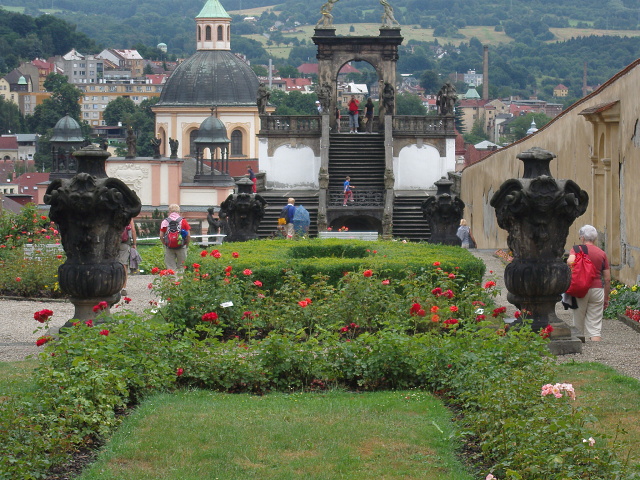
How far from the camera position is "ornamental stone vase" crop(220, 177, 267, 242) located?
21672 mm

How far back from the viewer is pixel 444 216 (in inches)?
909

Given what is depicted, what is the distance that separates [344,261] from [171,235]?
10.0ft

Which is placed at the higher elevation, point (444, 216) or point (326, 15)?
point (326, 15)

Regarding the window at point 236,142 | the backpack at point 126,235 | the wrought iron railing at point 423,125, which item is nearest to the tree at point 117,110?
the window at point 236,142

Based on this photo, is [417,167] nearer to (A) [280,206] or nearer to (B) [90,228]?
(A) [280,206]

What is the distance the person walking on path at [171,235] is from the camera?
1766cm

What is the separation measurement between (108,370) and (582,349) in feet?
16.5

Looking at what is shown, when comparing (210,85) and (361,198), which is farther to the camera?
(210,85)

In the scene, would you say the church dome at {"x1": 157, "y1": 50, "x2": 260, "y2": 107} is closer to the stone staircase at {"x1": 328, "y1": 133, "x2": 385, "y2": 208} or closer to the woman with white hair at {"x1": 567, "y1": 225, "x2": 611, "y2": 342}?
the stone staircase at {"x1": 328, "y1": 133, "x2": 385, "y2": 208}

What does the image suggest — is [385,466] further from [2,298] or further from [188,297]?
[2,298]

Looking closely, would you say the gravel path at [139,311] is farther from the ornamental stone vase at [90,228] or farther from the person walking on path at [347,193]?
the person walking on path at [347,193]

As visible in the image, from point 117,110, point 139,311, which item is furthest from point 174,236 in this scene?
point 117,110

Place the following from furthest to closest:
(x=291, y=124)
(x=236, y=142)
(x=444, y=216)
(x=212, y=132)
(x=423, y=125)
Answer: (x=236, y=142) → (x=212, y=132) → (x=423, y=125) → (x=291, y=124) → (x=444, y=216)

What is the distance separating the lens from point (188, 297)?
510 inches
